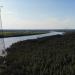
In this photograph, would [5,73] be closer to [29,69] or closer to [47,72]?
[29,69]

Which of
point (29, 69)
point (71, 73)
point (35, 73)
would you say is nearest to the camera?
point (71, 73)

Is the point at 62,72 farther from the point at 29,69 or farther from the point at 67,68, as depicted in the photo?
the point at 29,69

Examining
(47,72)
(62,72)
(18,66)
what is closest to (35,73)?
(47,72)

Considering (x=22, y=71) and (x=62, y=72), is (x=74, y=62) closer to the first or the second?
(x=62, y=72)

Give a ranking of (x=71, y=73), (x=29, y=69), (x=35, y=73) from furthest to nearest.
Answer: (x=29, y=69)
(x=35, y=73)
(x=71, y=73)

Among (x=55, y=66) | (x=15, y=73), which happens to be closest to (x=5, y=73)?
(x=15, y=73)

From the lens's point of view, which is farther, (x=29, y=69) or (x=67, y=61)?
(x=67, y=61)

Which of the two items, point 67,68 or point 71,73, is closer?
point 71,73

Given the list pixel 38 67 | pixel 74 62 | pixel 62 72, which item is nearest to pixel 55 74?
pixel 62 72

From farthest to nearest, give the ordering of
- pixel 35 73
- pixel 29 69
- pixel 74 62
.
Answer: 1. pixel 74 62
2. pixel 29 69
3. pixel 35 73
